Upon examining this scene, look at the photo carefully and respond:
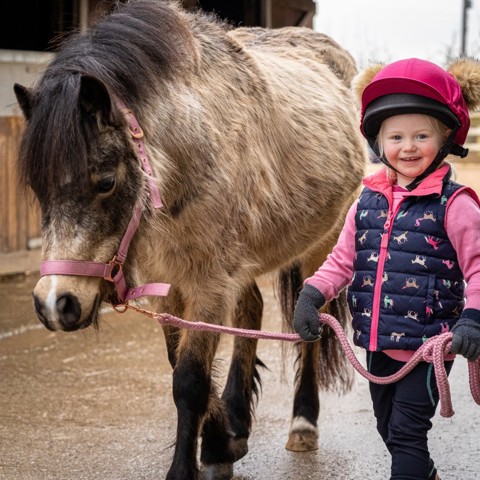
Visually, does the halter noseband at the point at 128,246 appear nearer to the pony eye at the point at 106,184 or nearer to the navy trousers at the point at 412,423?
the pony eye at the point at 106,184

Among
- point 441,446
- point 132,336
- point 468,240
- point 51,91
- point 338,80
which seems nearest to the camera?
point 468,240

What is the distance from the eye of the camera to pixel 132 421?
453cm

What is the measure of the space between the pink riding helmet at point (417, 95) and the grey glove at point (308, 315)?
0.57 m

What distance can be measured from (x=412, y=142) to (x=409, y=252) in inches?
13.2

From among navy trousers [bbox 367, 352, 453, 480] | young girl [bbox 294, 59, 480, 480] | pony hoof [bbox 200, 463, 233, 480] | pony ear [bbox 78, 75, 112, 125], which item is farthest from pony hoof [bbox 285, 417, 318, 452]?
pony ear [bbox 78, 75, 112, 125]

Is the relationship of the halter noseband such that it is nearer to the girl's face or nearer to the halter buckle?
the halter buckle

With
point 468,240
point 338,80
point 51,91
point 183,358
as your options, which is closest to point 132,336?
point 338,80

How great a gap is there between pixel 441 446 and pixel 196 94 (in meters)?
1.94

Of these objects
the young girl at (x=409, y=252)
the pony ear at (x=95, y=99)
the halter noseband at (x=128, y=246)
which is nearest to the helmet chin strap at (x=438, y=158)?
the young girl at (x=409, y=252)

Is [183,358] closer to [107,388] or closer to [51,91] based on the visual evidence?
[51,91]

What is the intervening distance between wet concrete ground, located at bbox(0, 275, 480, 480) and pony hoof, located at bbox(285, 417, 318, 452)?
42 mm

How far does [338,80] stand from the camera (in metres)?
5.08

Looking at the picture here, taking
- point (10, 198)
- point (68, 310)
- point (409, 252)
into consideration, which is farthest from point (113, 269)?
point (10, 198)

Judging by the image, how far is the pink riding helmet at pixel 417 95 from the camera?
2.80 metres
